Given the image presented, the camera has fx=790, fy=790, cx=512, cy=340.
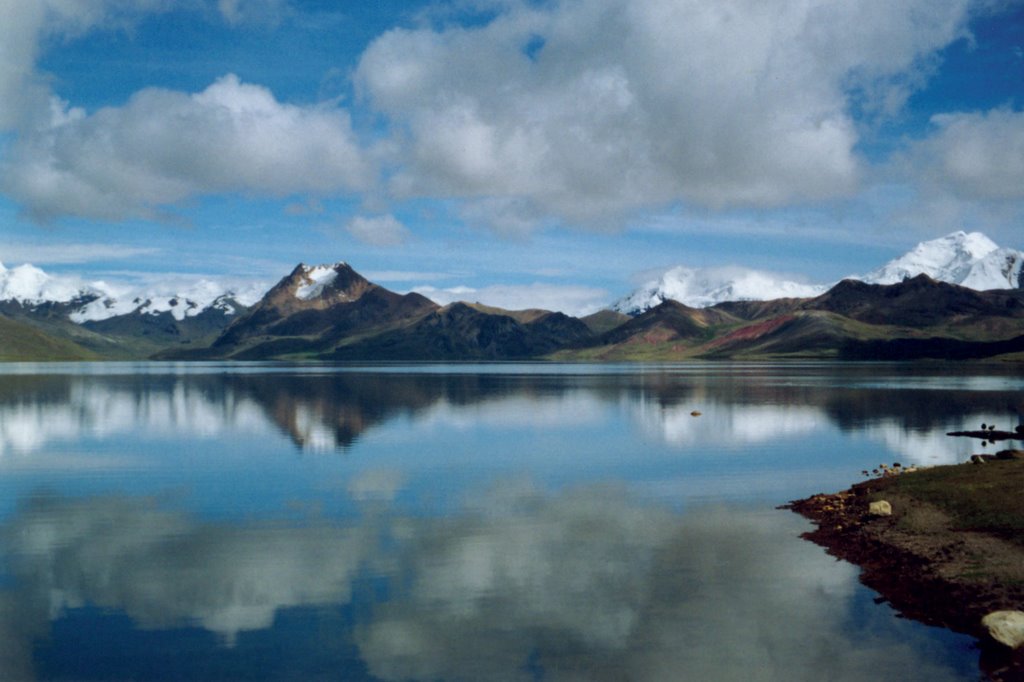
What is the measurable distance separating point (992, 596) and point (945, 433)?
200ft

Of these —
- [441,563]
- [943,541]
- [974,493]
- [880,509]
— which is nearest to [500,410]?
[880,509]

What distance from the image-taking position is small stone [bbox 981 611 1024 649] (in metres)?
24.2

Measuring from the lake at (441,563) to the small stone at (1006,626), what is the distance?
0.94 meters

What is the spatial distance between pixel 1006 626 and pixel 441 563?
21.0 m

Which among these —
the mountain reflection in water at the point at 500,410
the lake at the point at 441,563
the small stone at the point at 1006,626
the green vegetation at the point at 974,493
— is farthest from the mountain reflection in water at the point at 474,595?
the mountain reflection in water at the point at 500,410

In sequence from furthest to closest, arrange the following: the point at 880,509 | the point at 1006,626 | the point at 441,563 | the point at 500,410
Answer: the point at 500,410 < the point at 880,509 < the point at 441,563 < the point at 1006,626

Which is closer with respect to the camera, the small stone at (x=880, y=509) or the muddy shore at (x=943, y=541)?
the muddy shore at (x=943, y=541)

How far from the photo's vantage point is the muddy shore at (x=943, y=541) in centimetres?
2775

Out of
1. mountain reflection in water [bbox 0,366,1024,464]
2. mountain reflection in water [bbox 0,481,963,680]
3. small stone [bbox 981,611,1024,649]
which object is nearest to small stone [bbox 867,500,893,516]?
mountain reflection in water [bbox 0,481,963,680]

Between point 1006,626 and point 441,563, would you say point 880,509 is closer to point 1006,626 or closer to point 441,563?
point 1006,626

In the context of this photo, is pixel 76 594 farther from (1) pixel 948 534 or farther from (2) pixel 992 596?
(1) pixel 948 534

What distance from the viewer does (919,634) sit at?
26.4 meters

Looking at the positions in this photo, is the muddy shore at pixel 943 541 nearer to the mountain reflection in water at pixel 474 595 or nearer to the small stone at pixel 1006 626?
the small stone at pixel 1006 626

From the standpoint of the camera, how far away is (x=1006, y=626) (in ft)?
80.7
